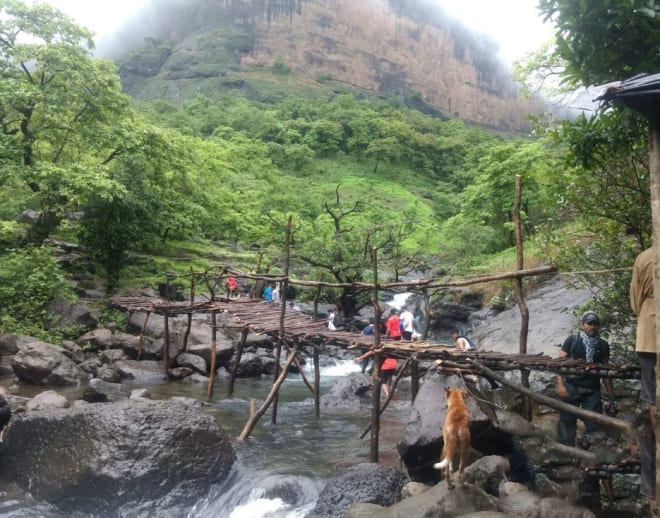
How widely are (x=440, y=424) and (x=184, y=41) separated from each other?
302 ft

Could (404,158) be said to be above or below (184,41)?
below

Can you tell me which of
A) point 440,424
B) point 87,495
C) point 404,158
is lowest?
point 87,495

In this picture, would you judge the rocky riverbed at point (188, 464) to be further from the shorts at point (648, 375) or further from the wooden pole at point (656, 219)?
the wooden pole at point (656, 219)

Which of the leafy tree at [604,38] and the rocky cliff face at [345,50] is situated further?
the rocky cliff face at [345,50]

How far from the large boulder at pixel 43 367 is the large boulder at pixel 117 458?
601 cm

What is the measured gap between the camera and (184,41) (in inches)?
3467

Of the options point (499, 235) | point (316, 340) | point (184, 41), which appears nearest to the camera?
point (316, 340)

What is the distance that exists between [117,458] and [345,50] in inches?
3687

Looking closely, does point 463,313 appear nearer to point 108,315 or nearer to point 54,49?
point 108,315

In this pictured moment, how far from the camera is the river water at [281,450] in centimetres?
769

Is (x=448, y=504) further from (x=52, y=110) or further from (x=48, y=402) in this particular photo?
(x=52, y=110)

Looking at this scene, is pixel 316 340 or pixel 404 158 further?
pixel 404 158

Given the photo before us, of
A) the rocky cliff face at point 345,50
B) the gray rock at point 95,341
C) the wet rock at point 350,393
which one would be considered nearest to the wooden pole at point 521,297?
the wet rock at point 350,393

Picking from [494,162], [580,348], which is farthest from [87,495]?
[494,162]
